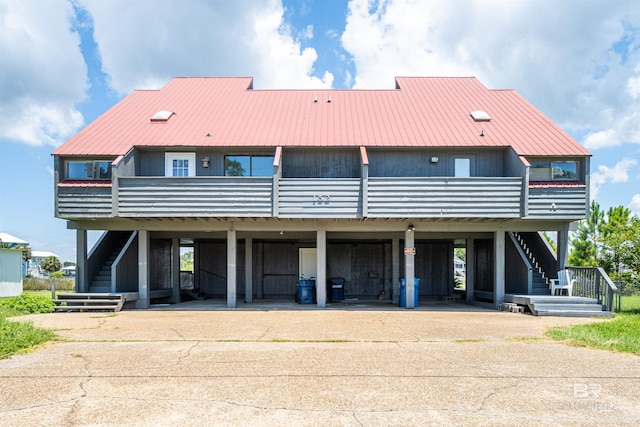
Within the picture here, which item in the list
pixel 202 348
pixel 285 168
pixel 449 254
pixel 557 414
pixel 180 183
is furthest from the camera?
pixel 449 254

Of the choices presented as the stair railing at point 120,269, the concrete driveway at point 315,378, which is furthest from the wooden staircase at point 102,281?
the concrete driveway at point 315,378

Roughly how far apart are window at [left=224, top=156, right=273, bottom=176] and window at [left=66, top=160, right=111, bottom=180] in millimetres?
3977

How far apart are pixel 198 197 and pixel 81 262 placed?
5.05 metres

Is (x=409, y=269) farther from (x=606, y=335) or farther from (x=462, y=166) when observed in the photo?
(x=606, y=335)

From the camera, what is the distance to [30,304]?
14.8 m

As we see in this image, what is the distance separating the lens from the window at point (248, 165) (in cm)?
1670

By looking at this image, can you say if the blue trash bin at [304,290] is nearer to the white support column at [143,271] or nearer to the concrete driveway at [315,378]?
the white support column at [143,271]

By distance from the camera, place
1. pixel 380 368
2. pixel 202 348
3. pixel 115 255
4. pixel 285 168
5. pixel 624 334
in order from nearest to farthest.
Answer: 1. pixel 380 368
2. pixel 202 348
3. pixel 624 334
4. pixel 285 168
5. pixel 115 255

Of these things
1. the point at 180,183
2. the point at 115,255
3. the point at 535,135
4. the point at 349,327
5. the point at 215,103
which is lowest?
the point at 349,327

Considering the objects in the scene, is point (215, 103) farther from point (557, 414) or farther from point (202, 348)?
point (557, 414)

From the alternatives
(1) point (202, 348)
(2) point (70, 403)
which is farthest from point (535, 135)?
(2) point (70, 403)

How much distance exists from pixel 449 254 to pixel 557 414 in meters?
16.9

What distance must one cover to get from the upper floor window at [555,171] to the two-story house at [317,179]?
1.7 inches

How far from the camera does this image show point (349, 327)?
37.7 feet
